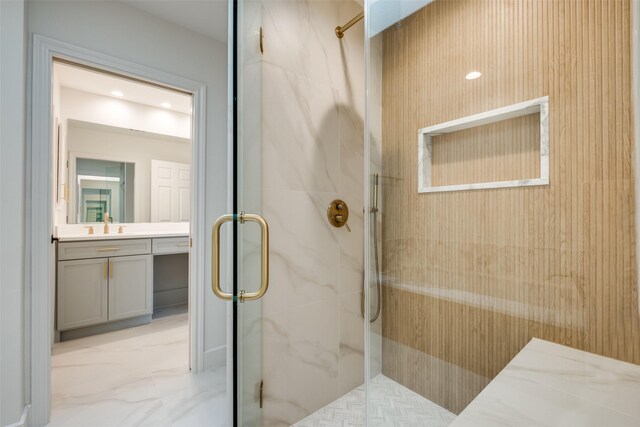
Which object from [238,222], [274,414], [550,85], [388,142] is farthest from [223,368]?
[550,85]

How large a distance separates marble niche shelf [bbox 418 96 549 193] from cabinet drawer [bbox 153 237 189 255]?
3144mm

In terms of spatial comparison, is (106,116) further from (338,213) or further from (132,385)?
(338,213)

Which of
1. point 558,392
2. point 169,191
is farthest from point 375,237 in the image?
point 169,191

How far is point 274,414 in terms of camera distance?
136 centimetres

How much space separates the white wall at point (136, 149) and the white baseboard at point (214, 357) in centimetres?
206

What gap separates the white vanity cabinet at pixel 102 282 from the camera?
8.41 feet

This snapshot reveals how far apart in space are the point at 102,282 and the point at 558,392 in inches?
134

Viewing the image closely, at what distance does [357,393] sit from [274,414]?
1.71 ft

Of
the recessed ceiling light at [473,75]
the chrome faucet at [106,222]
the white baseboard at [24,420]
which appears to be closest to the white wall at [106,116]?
the chrome faucet at [106,222]

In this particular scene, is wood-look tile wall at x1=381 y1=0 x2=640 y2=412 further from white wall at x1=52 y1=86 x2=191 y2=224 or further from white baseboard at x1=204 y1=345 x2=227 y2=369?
white wall at x1=52 y1=86 x2=191 y2=224

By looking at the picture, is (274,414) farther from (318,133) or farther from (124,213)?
(124,213)

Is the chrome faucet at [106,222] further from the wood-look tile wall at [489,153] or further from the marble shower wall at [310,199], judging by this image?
the wood-look tile wall at [489,153]

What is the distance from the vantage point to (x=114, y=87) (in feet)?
9.87

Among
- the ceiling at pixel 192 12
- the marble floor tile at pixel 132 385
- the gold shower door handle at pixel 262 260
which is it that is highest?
the ceiling at pixel 192 12
